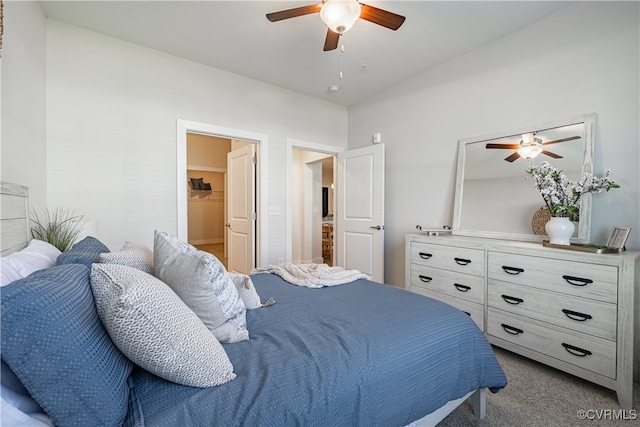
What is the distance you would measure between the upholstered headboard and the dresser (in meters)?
3.00

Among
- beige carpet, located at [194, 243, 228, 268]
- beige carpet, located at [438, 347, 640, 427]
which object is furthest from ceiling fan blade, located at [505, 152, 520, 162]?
beige carpet, located at [194, 243, 228, 268]

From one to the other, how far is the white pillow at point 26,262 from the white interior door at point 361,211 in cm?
306

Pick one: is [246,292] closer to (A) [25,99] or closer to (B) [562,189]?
(A) [25,99]

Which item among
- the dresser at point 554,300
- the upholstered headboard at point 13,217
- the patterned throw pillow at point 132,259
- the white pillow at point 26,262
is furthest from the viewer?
the dresser at point 554,300

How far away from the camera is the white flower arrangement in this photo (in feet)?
6.77

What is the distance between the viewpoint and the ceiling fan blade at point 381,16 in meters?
1.84

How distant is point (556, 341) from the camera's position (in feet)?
6.44

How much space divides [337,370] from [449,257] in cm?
198

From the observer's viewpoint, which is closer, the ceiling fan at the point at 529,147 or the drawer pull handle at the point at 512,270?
the drawer pull handle at the point at 512,270

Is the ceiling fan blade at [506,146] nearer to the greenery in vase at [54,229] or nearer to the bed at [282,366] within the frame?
the bed at [282,366]

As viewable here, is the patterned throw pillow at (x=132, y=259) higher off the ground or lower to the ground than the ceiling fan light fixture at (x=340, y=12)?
lower

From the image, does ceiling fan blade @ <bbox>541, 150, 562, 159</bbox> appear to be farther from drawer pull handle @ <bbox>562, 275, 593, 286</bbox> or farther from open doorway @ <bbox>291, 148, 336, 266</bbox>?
open doorway @ <bbox>291, 148, 336, 266</bbox>
